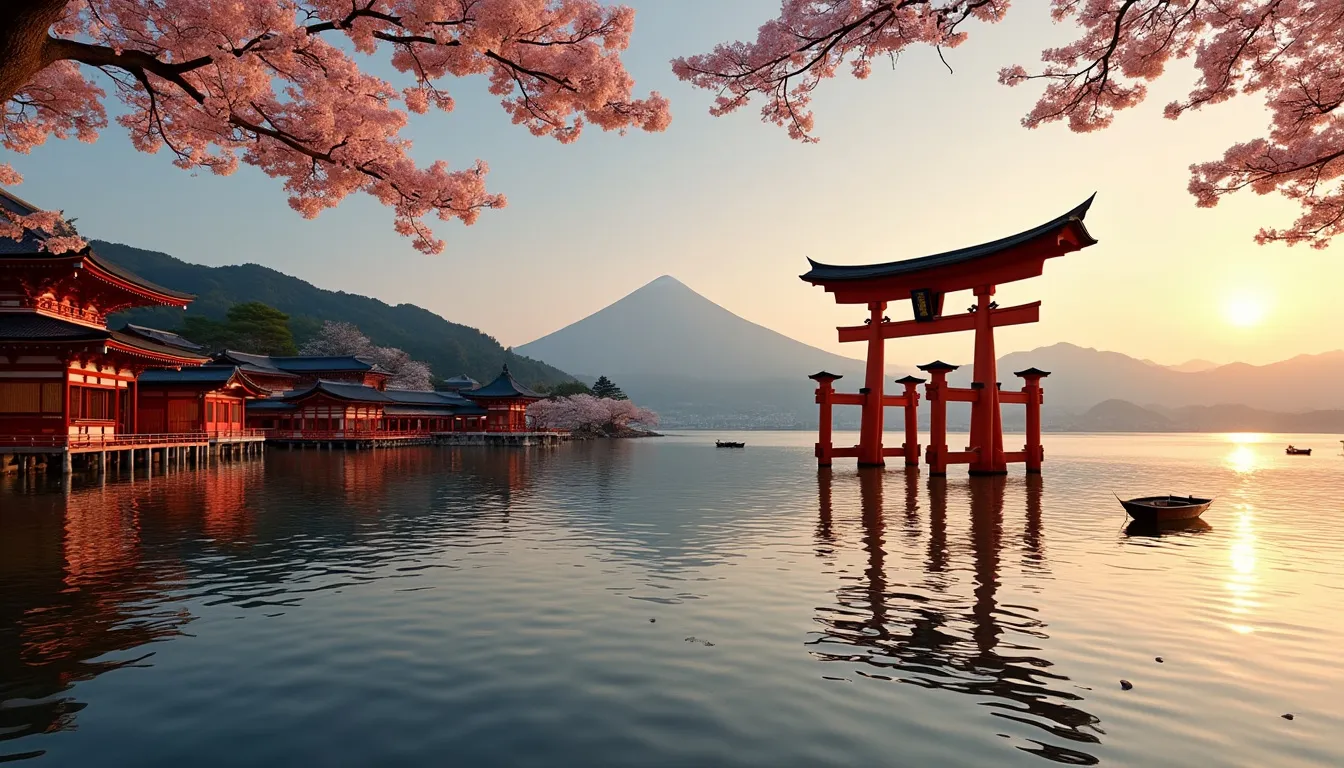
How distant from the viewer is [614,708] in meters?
5.45

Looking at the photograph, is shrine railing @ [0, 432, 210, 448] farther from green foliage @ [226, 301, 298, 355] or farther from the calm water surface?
green foliage @ [226, 301, 298, 355]

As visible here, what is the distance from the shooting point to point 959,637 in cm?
730

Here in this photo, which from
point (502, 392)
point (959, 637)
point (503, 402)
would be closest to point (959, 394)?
point (959, 637)

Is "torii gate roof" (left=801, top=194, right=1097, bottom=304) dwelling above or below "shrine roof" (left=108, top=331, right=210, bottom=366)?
above

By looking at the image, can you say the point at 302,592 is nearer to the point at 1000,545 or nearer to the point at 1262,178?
the point at 1000,545

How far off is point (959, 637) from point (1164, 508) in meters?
10.9

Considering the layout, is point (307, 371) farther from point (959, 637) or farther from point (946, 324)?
point (959, 637)

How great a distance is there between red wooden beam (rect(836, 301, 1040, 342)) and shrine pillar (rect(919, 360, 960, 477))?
4.90 feet

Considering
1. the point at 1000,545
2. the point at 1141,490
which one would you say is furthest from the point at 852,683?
the point at 1141,490

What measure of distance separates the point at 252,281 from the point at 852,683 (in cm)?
17242

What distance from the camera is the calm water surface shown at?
4.91 meters

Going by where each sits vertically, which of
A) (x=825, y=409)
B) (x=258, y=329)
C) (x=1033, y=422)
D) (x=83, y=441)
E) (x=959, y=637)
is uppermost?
(x=258, y=329)

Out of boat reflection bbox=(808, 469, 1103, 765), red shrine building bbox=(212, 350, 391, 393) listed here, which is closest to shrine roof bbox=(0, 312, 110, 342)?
boat reflection bbox=(808, 469, 1103, 765)

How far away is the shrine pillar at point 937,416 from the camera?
27906 millimetres
